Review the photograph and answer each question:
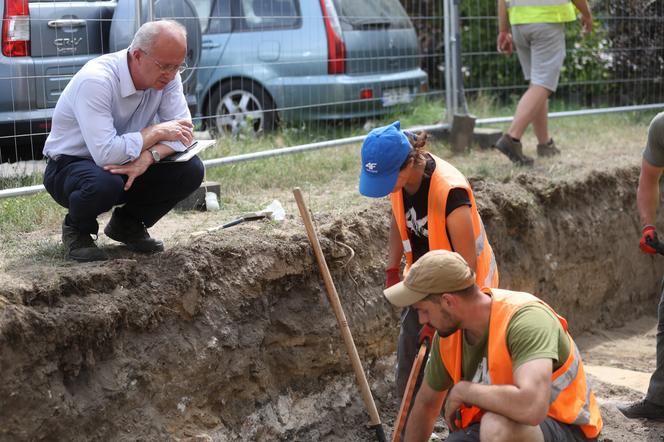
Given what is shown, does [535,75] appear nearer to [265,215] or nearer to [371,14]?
[371,14]

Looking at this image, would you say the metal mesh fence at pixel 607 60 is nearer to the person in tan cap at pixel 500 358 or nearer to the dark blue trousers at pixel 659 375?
the dark blue trousers at pixel 659 375

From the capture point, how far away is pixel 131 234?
16.7 feet

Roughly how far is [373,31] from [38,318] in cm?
487

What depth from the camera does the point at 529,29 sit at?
7.97m

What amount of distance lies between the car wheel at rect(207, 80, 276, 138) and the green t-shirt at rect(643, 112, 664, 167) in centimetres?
322

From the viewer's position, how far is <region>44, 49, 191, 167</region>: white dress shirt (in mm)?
4664

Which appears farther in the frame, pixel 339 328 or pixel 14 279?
pixel 339 328

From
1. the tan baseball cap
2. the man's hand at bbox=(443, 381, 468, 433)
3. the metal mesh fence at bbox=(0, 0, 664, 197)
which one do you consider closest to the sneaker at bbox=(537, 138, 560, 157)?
the metal mesh fence at bbox=(0, 0, 664, 197)

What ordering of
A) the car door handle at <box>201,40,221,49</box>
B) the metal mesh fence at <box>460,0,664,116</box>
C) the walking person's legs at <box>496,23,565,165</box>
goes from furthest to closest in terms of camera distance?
the metal mesh fence at <box>460,0,664,116</box>, the walking person's legs at <box>496,23,565,165</box>, the car door handle at <box>201,40,221,49</box>

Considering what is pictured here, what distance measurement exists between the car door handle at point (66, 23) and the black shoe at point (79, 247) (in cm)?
179

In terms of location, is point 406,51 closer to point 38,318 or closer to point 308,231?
point 308,231

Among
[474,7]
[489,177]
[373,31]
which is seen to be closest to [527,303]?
[489,177]

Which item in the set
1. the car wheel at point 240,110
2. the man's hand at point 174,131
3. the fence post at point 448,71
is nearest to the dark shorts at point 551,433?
the man's hand at point 174,131

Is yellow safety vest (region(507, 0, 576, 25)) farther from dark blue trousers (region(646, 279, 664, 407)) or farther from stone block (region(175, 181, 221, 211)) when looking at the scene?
stone block (region(175, 181, 221, 211))
